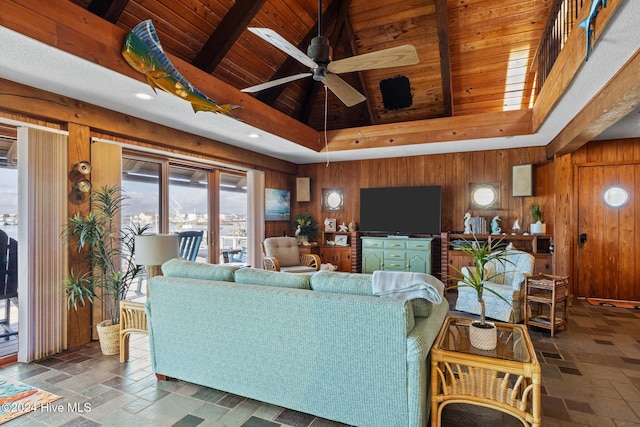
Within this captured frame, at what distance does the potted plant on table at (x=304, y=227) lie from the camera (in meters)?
6.62

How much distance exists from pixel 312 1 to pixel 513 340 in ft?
14.8

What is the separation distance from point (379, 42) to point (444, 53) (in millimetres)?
1067

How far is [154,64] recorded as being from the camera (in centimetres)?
275

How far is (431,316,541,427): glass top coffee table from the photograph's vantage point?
171cm

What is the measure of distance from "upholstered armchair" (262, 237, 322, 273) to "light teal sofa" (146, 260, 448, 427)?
263 cm

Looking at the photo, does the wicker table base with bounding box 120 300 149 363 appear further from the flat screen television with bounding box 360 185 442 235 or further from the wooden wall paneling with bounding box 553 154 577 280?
the wooden wall paneling with bounding box 553 154 577 280

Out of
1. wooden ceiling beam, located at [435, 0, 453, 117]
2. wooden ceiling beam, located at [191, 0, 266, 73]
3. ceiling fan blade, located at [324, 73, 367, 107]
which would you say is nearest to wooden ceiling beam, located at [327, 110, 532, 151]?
wooden ceiling beam, located at [435, 0, 453, 117]

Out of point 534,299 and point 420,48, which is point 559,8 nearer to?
point 420,48

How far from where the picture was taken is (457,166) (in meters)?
5.87

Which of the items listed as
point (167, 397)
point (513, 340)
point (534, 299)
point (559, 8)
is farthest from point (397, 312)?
point (559, 8)

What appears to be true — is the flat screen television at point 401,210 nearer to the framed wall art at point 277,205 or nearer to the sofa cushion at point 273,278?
the framed wall art at point 277,205

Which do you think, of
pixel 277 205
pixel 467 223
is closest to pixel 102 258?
pixel 277 205

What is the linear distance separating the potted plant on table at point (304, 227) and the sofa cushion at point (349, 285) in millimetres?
4393

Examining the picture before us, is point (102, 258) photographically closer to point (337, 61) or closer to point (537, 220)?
point (337, 61)
